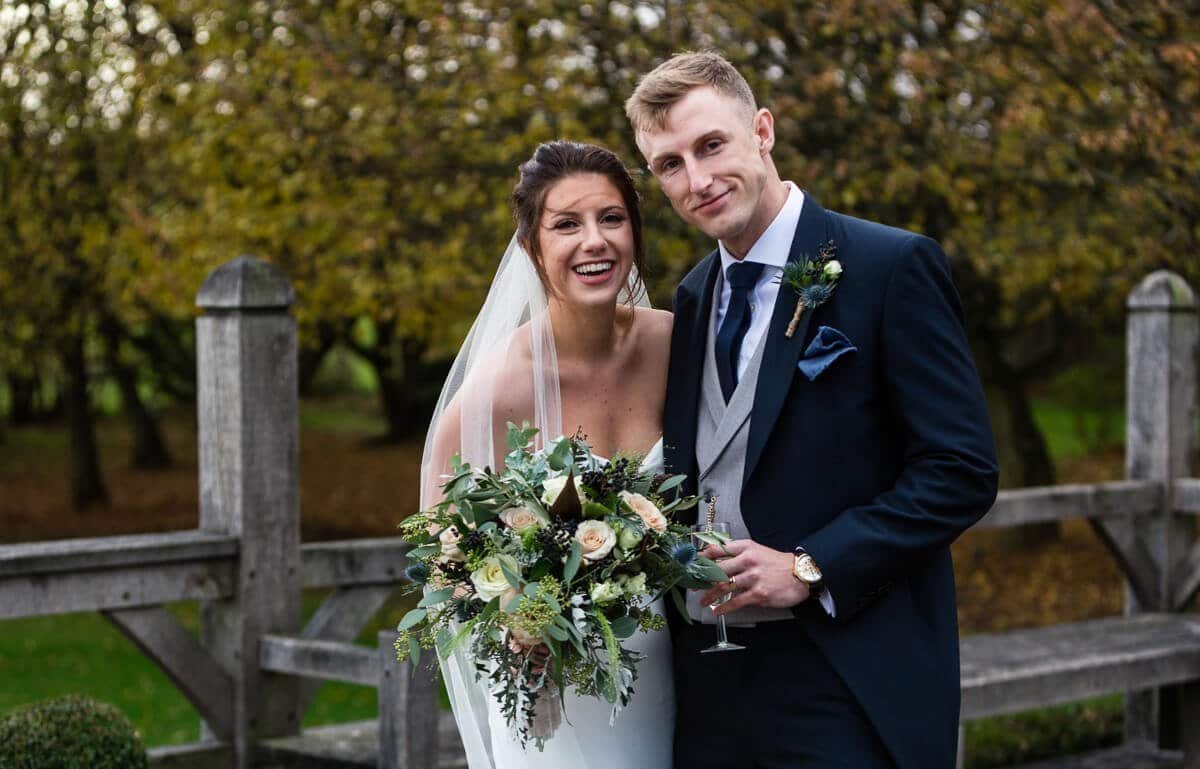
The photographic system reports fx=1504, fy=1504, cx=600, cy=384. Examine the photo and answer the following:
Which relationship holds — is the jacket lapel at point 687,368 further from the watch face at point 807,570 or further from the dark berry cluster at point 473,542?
the dark berry cluster at point 473,542

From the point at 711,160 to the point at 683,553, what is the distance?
877 mm

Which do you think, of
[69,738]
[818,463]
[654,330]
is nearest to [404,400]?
[69,738]

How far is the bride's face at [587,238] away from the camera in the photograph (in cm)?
Answer: 358

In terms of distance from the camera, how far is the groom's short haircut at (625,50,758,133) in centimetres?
325

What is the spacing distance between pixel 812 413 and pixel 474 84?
6506 millimetres

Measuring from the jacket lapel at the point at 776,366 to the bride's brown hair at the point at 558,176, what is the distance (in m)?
0.55

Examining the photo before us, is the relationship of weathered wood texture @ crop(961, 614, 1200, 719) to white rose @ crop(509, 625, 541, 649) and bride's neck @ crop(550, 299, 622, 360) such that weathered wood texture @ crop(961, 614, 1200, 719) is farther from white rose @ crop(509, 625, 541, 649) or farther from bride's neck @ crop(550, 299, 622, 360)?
white rose @ crop(509, 625, 541, 649)

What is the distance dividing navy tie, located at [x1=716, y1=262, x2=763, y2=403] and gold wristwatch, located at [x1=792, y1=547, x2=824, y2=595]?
43 cm

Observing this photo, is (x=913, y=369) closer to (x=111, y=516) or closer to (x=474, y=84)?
(x=474, y=84)

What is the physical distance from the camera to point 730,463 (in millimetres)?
3266

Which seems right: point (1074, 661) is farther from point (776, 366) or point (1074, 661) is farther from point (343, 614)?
point (776, 366)

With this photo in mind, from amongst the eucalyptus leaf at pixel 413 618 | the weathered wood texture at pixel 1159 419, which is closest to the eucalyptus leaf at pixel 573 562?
the eucalyptus leaf at pixel 413 618

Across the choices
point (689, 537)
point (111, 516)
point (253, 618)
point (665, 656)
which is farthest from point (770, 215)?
point (111, 516)

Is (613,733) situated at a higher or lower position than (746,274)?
lower
